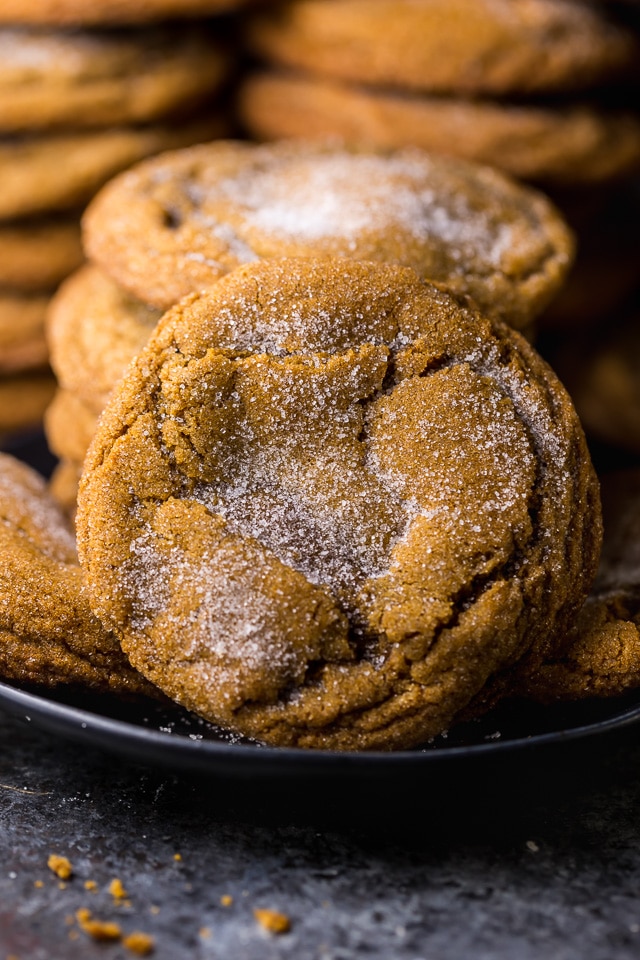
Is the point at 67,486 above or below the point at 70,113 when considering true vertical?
below

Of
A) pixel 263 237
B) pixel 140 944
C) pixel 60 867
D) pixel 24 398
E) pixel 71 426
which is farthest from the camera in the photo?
pixel 24 398

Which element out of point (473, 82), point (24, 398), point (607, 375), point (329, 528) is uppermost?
point (473, 82)

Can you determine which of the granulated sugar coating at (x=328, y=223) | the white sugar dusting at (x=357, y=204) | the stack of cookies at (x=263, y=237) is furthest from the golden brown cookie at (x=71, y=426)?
the white sugar dusting at (x=357, y=204)

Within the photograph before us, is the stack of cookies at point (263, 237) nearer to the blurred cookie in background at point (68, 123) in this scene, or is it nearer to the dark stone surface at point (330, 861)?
the blurred cookie in background at point (68, 123)

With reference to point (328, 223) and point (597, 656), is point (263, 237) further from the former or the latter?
point (597, 656)

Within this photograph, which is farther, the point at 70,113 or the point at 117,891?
the point at 70,113

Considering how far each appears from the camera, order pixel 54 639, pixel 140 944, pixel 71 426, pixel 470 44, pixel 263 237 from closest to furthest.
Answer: pixel 140 944, pixel 54 639, pixel 263 237, pixel 71 426, pixel 470 44

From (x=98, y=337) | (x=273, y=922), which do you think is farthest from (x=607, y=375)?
(x=273, y=922)
